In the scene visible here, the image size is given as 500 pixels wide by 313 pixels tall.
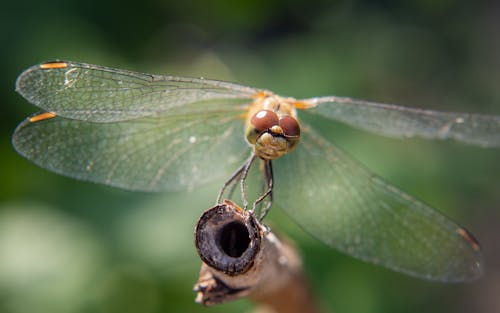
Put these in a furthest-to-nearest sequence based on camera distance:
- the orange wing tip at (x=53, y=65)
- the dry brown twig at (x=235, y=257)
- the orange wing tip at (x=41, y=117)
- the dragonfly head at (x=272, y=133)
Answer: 1. the orange wing tip at (x=41, y=117)
2. the dragonfly head at (x=272, y=133)
3. the orange wing tip at (x=53, y=65)
4. the dry brown twig at (x=235, y=257)

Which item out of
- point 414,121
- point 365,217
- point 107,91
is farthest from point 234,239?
point 414,121

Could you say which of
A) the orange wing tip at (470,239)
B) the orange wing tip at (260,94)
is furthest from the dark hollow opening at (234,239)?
the orange wing tip at (470,239)

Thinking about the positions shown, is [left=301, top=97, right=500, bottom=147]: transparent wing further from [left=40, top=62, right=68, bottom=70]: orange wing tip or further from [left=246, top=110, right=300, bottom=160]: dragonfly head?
[left=40, top=62, right=68, bottom=70]: orange wing tip

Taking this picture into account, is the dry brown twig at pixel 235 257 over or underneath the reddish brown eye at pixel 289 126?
underneath

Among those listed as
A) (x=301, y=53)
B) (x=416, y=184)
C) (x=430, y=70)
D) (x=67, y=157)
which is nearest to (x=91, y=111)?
(x=67, y=157)

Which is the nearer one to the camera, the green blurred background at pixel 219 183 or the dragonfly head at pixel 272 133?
the dragonfly head at pixel 272 133

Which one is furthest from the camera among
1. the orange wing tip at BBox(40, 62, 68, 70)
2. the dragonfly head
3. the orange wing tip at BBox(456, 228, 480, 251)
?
the orange wing tip at BBox(456, 228, 480, 251)

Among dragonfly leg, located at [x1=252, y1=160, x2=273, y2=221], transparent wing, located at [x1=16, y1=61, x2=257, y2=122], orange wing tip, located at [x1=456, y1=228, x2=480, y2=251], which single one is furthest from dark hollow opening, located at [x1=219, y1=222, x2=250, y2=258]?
orange wing tip, located at [x1=456, y1=228, x2=480, y2=251]

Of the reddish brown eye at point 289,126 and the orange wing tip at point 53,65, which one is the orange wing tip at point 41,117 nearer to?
the orange wing tip at point 53,65
